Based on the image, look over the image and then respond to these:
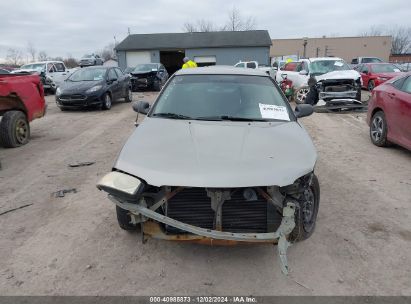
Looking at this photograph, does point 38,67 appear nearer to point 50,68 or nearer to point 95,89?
point 50,68

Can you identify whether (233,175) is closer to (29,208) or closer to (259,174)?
(259,174)

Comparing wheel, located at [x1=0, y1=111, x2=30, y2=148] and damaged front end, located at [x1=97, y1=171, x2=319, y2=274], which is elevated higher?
damaged front end, located at [x1=97, y1=171, x2=319, y2=274]

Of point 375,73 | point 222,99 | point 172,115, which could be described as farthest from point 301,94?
point 172,115

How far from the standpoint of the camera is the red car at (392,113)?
6.34m

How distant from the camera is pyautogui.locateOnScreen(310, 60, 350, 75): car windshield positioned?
44.1ft

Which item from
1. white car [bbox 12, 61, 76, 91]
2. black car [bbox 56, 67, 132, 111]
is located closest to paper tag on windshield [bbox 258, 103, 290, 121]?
black car [bbox 56, 67, 132, 111]

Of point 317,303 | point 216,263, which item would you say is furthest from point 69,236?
point 317,303

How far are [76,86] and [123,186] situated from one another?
11006 mm

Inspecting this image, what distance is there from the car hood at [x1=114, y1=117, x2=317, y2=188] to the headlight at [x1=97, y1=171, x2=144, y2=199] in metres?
0.07

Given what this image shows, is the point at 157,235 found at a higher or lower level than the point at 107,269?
higher

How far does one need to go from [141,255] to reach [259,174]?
4.65 ft

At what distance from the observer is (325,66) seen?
13.7 meters

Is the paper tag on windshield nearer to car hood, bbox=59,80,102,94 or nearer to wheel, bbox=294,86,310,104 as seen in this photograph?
wheel, bbox=294,86,310,104

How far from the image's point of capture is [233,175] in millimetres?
2865
